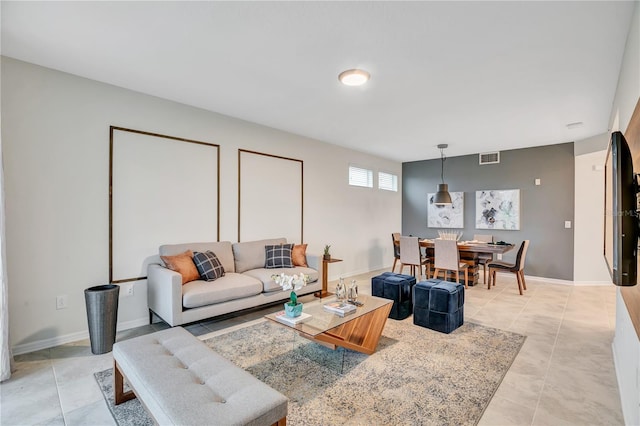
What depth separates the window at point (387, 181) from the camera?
7282 mm

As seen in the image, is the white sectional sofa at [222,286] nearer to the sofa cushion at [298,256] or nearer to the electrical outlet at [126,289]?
the sofa cushion at [298,256]

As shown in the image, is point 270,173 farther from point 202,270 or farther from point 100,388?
point 100,388

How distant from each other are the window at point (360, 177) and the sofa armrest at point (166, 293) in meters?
4.09

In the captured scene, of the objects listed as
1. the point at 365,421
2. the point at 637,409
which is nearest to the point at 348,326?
the point at 365,421

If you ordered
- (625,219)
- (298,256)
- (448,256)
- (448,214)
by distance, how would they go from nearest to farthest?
(625,219), (298,256), (448,256), (448,214)

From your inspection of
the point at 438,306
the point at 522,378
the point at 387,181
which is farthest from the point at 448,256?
the point at 387,181

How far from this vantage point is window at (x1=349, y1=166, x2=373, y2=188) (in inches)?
255

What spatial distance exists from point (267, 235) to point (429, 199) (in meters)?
4.37

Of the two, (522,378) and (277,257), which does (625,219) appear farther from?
(277,257)

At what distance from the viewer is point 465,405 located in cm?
209

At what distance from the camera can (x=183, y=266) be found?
11.2 ft

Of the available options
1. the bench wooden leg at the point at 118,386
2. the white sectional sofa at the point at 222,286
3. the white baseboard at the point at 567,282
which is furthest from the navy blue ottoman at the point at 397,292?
the white baseboard at the point at 567,282

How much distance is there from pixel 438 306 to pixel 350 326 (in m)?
1.04

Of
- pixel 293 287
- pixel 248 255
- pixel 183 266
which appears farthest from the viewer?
pixel 248 255
